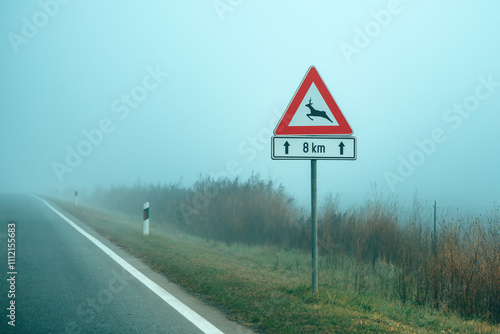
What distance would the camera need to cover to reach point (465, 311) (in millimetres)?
7188

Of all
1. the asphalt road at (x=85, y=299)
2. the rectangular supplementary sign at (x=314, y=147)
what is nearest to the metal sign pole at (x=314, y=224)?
the rectangular supplementary sign at (x=314, y=147)

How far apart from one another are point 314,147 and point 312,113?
492mm

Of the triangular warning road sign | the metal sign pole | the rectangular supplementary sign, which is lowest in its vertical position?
the metal sign pole

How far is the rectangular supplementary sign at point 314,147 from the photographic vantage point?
6.65 metres

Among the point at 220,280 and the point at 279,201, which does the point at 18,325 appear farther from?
the point at 279,201

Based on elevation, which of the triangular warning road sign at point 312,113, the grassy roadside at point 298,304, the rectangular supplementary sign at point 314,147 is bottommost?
the grassy roadside at point 298,304

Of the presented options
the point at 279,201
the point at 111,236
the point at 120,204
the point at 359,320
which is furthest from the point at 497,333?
the point at 120,204

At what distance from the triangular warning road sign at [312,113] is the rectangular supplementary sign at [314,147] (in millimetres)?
89

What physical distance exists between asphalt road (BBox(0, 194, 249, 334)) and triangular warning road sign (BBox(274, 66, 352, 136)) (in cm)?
280

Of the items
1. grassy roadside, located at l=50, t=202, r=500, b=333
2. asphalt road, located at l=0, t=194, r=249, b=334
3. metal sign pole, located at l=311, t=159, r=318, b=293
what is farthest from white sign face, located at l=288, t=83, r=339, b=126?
asphalt road, located at l=0, t=194, r=249, b=334

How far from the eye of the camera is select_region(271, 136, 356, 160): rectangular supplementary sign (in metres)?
6.65

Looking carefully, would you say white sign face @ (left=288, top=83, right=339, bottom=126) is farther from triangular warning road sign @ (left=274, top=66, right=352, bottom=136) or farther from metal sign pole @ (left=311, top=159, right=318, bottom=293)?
metal sign pole @ (left=311, top=159, right=318, bottom=293)

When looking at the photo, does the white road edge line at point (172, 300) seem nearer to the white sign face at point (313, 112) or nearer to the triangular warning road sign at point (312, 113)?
the triangular warning road sign at point (312, 113)

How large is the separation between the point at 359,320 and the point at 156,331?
240 centimetres
